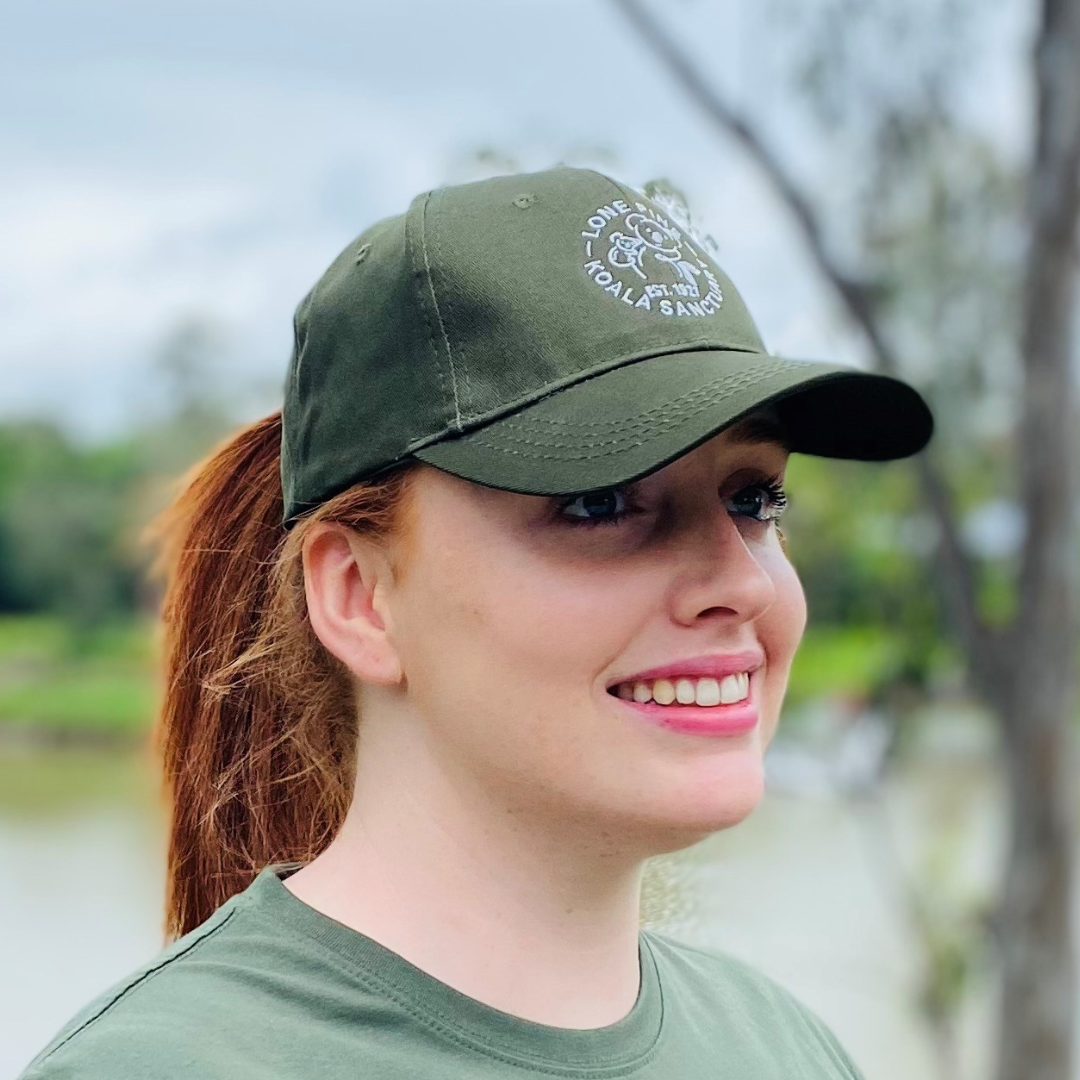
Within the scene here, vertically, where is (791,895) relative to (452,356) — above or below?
below

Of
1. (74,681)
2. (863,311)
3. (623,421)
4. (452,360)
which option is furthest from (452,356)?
(74,681)

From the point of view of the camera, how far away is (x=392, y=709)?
979 mm

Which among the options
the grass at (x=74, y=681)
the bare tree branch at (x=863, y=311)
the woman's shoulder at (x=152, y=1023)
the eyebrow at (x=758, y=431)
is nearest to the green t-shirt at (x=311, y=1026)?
the woman's shoulder at (x=152, y=1023)

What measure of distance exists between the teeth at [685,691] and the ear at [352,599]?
0.53ft

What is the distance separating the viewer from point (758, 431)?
98cm

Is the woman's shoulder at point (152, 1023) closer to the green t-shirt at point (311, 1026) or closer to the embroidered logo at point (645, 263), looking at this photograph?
the green t-shirt at point (311, 1026)

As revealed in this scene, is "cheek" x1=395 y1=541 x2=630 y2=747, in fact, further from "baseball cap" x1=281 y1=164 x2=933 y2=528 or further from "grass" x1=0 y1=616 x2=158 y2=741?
"grass" x1=0 y1=616 x2=158 y2=741

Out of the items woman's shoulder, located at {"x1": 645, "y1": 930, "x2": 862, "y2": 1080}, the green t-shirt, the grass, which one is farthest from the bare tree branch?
the grass

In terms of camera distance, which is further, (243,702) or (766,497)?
(243,702)

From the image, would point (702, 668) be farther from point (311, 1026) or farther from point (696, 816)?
point (311, 1026)

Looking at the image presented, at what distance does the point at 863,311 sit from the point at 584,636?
3194mm

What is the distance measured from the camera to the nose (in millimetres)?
887

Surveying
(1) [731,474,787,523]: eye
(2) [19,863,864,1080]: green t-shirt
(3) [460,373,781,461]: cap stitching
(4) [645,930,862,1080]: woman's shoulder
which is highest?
(3) [460,373,781,461]: cap stitching

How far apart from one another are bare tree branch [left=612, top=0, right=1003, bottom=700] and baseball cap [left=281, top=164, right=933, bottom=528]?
2.90 m
